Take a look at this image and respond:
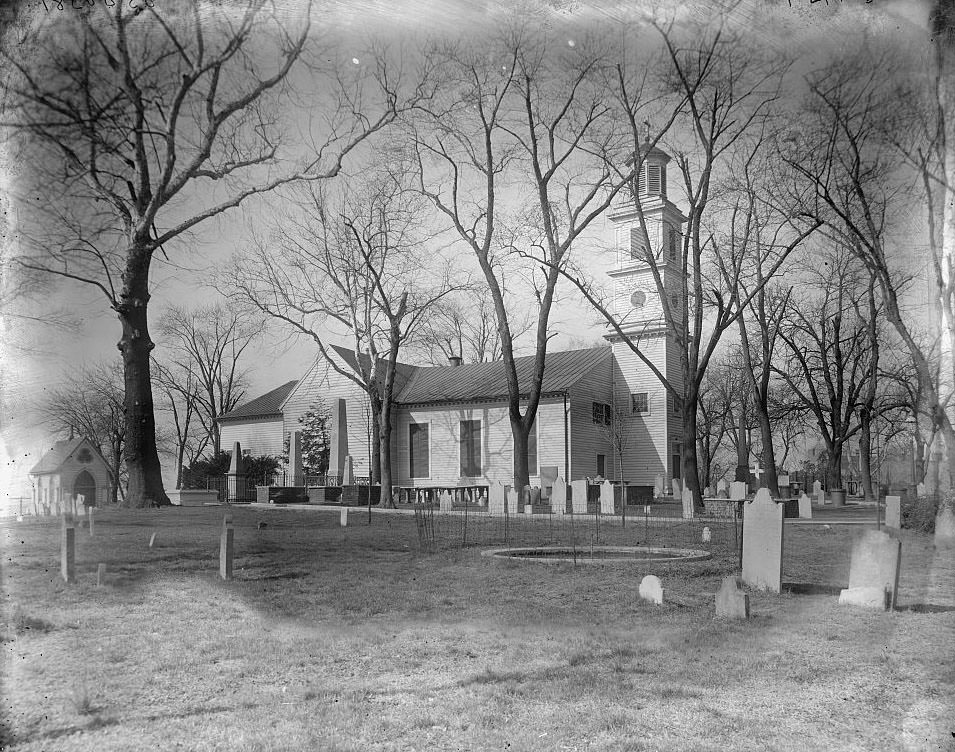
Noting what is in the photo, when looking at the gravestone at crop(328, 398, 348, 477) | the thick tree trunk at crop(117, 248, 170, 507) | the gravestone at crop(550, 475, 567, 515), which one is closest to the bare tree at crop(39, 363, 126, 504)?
the thick tree trunk at crop(117, 248, 170, 507)

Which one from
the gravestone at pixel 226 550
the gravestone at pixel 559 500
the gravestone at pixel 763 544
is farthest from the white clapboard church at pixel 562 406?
the gravestone at pixel 763 544

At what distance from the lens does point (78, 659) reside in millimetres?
2473

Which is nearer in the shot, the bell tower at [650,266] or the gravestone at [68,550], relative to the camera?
the gravestone at [68,550]

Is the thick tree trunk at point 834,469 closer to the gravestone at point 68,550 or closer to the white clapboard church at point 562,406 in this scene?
the white clapboard church at point 562,406

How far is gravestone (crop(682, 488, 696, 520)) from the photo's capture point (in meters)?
5.76

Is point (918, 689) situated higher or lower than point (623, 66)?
lower

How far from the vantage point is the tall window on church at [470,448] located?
16.9m

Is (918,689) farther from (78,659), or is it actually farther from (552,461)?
(552,461)

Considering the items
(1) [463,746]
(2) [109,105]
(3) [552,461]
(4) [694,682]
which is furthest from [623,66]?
(3) [552,461]

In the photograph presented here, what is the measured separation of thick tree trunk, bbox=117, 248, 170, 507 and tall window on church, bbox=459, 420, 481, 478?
43.2 ft

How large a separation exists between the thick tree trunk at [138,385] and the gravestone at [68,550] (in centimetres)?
27

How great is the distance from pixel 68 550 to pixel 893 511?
429 cm

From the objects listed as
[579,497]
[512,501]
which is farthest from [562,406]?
[512,501]

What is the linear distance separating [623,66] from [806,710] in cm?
252
